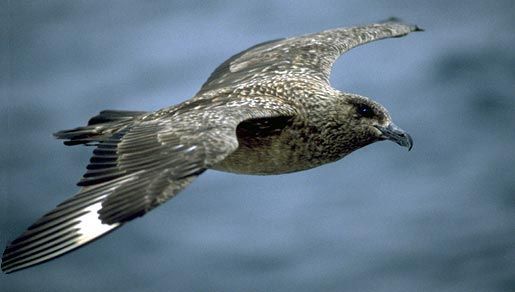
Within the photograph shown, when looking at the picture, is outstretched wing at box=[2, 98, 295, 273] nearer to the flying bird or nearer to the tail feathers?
the flying bird

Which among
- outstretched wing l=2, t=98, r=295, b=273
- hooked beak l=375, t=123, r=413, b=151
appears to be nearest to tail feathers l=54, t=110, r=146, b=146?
outstretched wing l=2, t=98, r=295, b=273

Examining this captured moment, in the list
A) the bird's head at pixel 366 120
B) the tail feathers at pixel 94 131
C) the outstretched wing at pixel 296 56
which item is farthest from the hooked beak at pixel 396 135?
the tail feathers at pixel 94 131

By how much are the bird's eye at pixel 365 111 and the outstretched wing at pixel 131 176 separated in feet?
3.87

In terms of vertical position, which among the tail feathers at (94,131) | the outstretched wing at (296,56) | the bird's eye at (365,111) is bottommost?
the tail feathers at (94,131)

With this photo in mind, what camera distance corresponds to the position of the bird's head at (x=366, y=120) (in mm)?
9523

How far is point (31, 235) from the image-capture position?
7555 mm

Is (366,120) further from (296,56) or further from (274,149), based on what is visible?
(296,56)

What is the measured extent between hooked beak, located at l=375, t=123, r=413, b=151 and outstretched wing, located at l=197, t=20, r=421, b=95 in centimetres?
117

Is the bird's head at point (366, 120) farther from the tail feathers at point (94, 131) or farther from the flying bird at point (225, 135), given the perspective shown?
the tail feathers at point (94, 131)

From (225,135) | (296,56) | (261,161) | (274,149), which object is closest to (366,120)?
(274,149)

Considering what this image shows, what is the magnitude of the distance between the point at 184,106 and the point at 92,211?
1.78m

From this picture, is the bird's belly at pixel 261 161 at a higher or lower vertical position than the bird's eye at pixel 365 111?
lower

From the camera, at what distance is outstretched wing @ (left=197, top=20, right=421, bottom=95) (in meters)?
10.6

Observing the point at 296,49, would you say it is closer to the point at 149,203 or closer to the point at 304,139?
the point at 304,139
